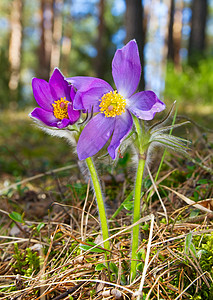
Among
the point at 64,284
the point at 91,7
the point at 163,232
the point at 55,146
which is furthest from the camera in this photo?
the point at 91,7

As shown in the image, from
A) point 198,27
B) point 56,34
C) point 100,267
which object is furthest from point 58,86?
point 56,34

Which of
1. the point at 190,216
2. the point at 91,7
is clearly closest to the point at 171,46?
the point at 91,7

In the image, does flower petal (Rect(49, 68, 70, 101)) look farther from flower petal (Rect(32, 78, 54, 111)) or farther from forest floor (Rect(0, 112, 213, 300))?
forest floor (Rect(0, 112, 213, 300))

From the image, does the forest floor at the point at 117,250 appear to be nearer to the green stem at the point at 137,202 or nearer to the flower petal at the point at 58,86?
the green stem at the point at 137,202

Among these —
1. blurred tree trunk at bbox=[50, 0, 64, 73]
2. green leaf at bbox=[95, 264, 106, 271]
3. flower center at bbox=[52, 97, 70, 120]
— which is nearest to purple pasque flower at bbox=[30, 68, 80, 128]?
flower center at bbox=[52, 97, 70, 120]

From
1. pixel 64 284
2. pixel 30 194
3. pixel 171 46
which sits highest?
pixel 64 284

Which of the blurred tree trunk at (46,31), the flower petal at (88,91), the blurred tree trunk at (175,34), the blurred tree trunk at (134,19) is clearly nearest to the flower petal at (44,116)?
the flower petal at (88,91)

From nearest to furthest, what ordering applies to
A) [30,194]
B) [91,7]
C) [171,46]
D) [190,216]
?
1. [190,216]
2. [30,194]
3. [171,46]
4. [91,7]

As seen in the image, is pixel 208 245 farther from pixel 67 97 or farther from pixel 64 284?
pixel 67 97
